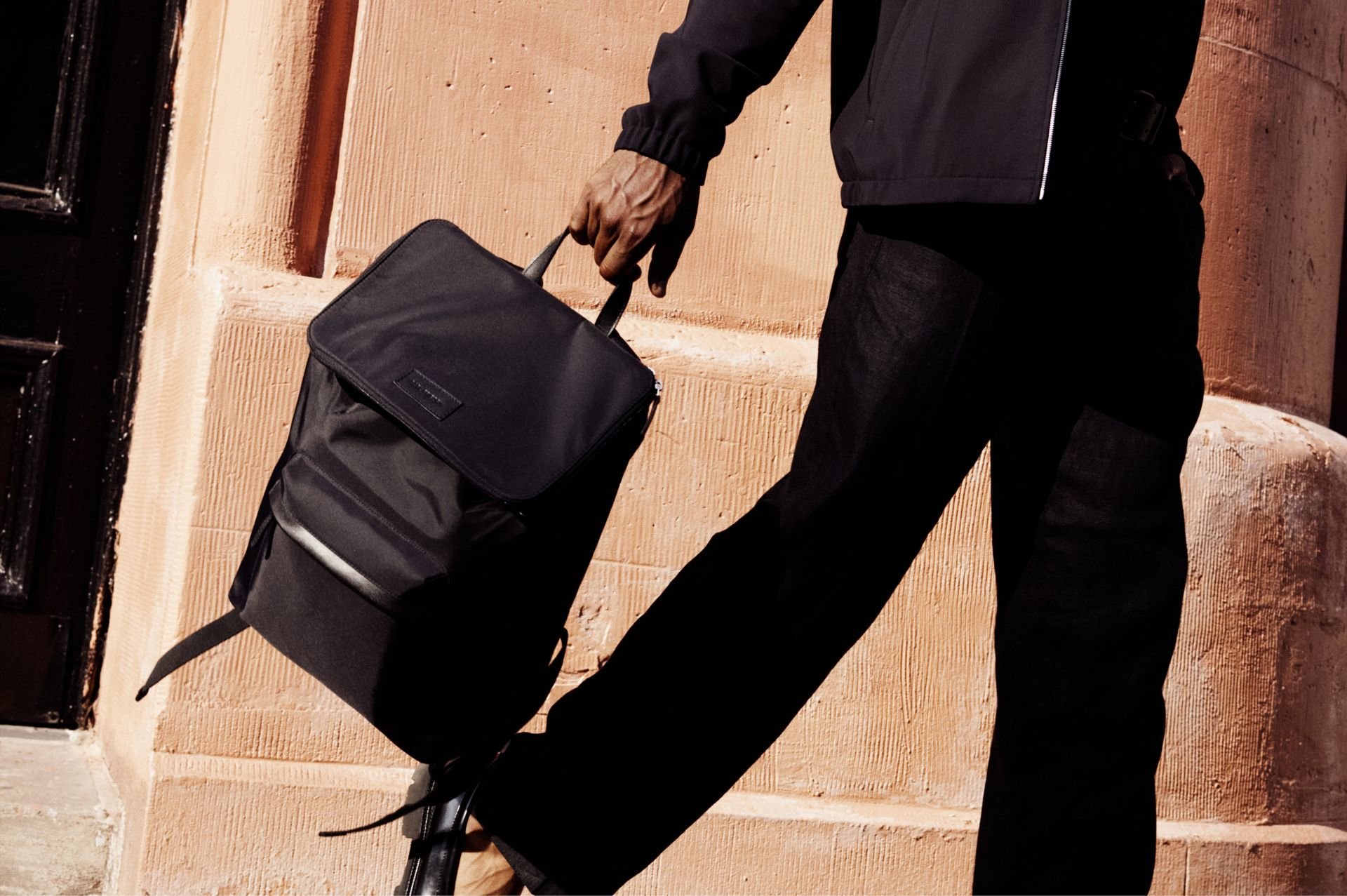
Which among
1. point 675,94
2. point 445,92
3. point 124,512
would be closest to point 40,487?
point 124,512

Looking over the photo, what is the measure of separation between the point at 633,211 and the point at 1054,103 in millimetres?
467

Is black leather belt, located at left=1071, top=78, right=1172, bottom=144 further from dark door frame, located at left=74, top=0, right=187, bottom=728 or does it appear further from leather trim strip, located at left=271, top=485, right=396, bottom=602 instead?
dark door frame, located at left=74, top=0, right=187, bottom=728

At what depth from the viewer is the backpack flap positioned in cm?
133

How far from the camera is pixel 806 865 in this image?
229cm

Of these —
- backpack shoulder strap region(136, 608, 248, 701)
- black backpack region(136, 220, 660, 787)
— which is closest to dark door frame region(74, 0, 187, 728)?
backpack shoulder strap region(136, 608, 248, 701)

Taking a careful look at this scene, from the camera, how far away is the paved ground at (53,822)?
1.98 meters

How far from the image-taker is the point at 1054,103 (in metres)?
1.28

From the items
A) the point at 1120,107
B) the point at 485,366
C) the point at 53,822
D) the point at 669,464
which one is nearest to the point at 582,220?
the point at 485,366

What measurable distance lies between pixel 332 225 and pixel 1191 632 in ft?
6.23

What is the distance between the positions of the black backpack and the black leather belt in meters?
0.57

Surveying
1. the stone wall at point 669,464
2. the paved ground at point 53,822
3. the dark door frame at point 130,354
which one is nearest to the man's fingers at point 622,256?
the stone wall at point 669,464

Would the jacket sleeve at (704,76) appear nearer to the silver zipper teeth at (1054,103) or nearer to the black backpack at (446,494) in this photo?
the black backpack at (446,494)

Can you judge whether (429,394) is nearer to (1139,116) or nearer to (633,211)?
(633,211)

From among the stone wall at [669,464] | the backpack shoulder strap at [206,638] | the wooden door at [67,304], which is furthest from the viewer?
the wooden door at [67,304]
